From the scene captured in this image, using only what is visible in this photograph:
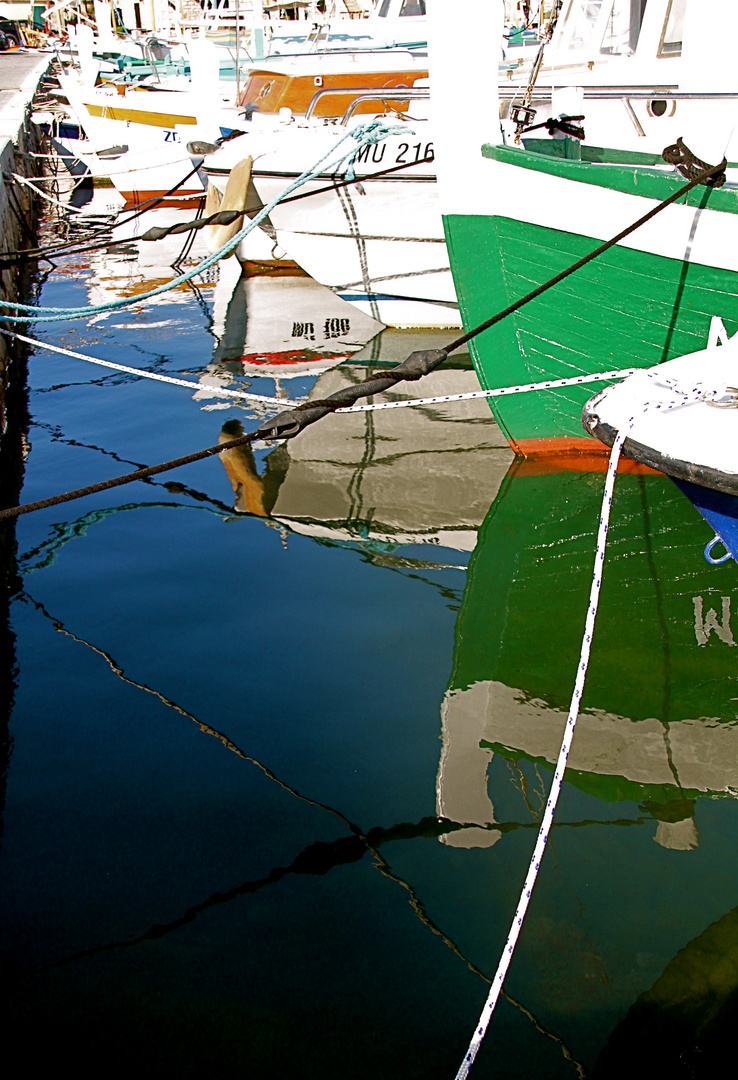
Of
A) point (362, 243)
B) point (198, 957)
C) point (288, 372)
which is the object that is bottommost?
point (198, 957)

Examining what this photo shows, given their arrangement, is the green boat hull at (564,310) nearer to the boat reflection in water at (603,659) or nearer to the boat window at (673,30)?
the boat reflection in water at (603,659)

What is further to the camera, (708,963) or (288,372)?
(288,372)

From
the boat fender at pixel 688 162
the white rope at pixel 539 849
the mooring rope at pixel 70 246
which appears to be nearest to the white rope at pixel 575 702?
the white rope at pixel 539 849

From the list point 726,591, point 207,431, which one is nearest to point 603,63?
point 207,431

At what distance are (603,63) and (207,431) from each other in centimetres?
450

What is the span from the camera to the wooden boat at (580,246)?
4.61 metres

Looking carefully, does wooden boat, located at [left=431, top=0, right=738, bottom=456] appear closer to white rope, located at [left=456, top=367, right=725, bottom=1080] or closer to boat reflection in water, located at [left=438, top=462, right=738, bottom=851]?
boat reflection in water, located at [left=438, top=462, right=738, bottom=851]

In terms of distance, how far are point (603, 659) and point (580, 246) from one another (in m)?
2.37

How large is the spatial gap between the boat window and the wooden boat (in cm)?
157

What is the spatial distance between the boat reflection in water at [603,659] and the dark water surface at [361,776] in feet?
Result: 0.05

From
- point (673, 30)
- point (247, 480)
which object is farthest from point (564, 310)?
point (673, 30)

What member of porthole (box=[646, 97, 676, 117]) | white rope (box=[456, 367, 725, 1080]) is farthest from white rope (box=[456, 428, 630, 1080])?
porthole (box=[646, 97, 676, 117])

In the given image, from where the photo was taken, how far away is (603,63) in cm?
753

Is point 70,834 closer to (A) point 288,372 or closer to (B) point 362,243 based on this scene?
(A) point 288,372
